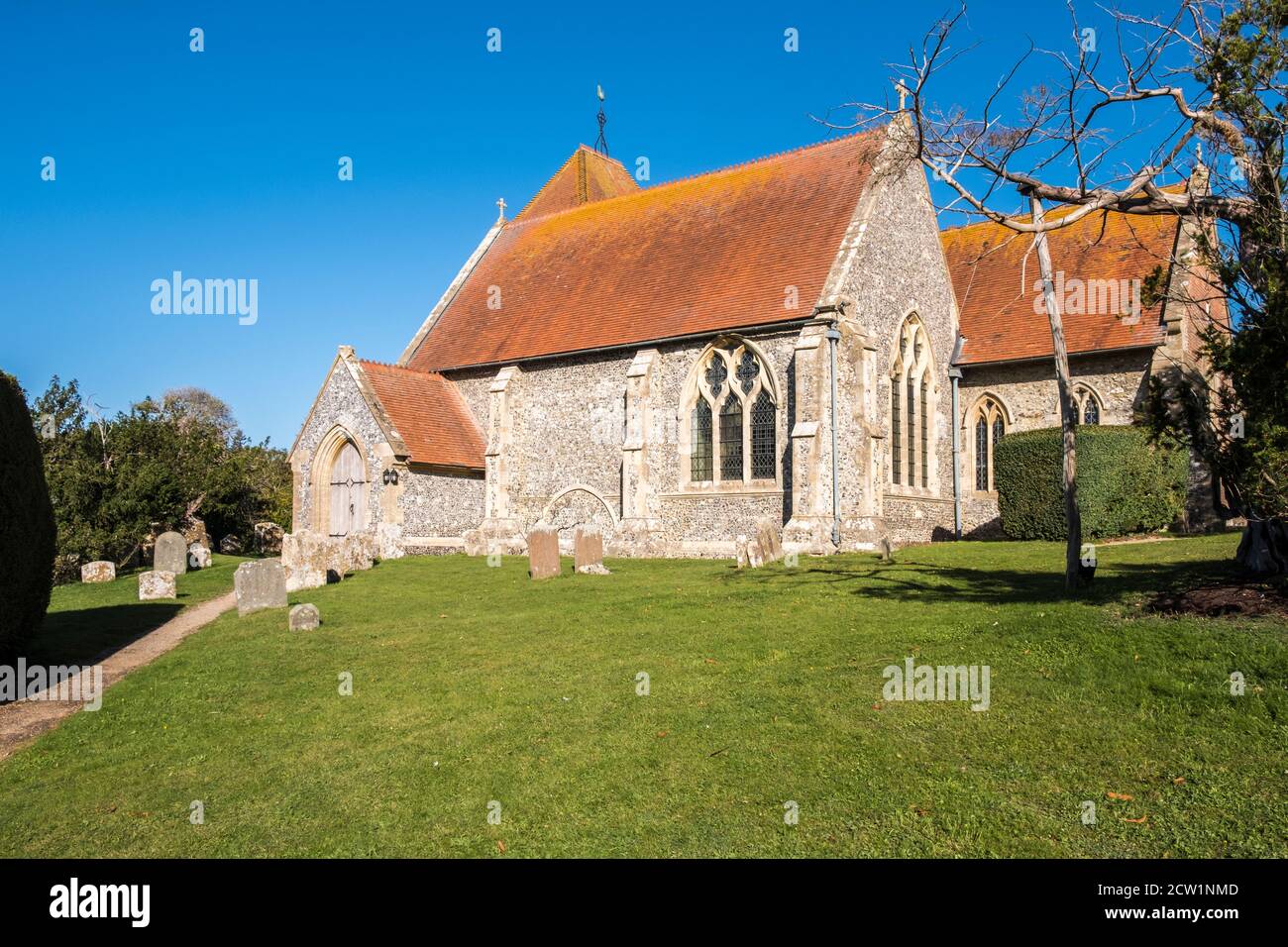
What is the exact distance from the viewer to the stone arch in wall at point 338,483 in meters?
24.0

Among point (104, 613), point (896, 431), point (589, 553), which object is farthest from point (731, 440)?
point (104, 613)

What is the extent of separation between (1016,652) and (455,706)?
197 inches

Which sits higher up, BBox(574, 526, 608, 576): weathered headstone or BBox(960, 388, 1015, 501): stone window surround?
BBox(960, 388, 1015, 501): stone window surround

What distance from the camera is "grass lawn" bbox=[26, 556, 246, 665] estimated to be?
437 inches

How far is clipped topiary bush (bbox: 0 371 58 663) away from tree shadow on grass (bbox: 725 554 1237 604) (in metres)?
9.15

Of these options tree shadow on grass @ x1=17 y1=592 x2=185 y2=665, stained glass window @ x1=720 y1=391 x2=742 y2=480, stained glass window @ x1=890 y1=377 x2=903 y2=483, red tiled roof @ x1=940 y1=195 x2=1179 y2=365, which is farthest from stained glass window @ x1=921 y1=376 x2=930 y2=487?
tree shadow on grass @ x1=17 y1=592 x2=185 y2=665

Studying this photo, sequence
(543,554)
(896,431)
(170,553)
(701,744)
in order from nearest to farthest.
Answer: (701,744) < (543,554) < (170,553) < (896,431)

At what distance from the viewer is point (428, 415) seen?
80.2 ft

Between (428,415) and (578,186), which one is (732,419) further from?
(578,186)

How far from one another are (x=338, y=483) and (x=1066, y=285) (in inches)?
801

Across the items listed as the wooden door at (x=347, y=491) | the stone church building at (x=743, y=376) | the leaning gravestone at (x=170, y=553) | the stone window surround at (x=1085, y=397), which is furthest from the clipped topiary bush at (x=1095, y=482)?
the leaning gravestone at (x=170, y=553)

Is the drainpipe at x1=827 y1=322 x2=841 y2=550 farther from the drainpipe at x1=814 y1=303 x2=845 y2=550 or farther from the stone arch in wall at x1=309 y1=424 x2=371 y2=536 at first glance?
the stone arch in wall at x1=309 y1=424 x2=371 y2=536
